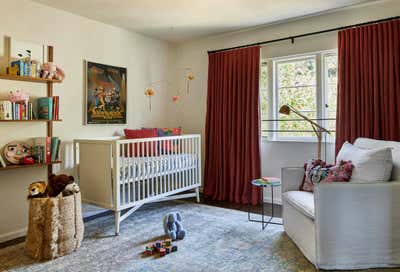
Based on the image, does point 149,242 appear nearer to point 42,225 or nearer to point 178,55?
point 42,225

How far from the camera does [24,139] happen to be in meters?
2.82

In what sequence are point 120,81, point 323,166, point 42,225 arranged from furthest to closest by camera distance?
1. point 120,81
2. point 323,166
3. point 42,225

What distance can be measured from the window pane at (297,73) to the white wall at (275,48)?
0.14 m

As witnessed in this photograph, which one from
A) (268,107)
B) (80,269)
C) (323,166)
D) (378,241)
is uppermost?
(268,107)

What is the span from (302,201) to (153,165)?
1533mm

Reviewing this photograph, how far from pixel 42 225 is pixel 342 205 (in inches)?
85.8

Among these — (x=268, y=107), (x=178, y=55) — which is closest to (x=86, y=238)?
(x=268, y=107)

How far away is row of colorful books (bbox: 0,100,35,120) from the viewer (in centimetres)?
255

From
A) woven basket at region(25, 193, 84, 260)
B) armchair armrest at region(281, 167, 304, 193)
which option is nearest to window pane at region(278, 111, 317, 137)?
armchair armrest at region(281, 167, 304, 193)

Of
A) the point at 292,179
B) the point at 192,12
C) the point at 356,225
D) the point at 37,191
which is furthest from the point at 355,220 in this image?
the point at 192,12

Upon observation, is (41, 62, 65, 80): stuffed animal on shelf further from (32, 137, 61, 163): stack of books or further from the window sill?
the window sill

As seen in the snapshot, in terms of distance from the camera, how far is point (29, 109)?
9.05 feet

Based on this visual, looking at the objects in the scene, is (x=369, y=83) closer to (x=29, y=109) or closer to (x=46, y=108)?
(x=46, y=108)

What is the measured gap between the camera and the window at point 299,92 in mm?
3402
